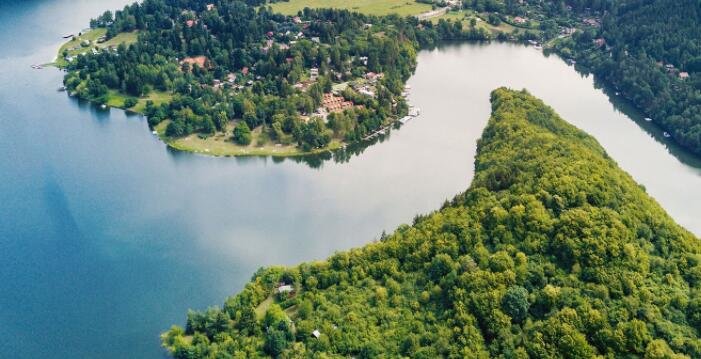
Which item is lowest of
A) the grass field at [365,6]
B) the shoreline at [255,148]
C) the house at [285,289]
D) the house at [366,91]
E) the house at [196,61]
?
the house at [285,289]

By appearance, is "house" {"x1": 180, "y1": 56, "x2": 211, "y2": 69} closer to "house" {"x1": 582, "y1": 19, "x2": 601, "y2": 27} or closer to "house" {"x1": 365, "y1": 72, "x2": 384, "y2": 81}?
"house" {"x1": 365, "y1": 72, "x2": 384, "y2": 81}

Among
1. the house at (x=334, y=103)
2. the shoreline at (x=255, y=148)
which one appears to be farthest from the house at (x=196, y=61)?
the house at (x=334, y=103)

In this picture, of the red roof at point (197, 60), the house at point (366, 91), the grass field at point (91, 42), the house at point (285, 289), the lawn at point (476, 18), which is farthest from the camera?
the lawn at point (476, 18)

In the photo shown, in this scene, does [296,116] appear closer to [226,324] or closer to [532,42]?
[226,324]

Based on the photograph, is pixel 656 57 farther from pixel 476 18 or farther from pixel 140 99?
pixel 140 99

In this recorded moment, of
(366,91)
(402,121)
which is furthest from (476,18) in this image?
(402,121)

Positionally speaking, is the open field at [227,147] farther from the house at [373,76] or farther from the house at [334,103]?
the house at [373,76]
